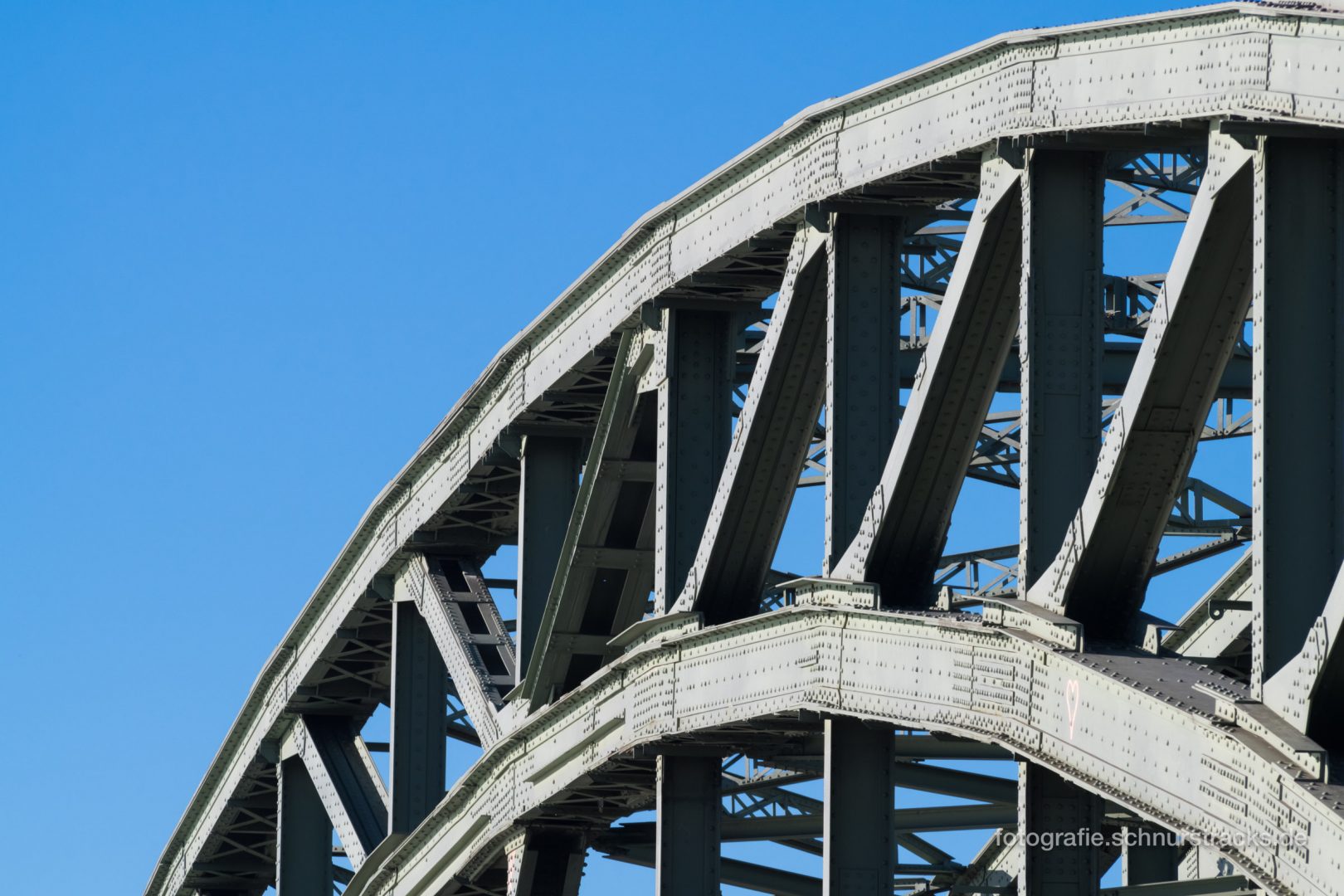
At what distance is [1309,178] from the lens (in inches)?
592

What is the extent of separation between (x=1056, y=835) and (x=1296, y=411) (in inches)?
143

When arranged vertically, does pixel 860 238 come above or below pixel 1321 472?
above

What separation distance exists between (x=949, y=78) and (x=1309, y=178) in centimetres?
404

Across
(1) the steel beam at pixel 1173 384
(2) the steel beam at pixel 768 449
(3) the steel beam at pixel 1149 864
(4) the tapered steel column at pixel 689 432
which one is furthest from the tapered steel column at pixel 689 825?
(3) the steel beam at pixel 1149 864

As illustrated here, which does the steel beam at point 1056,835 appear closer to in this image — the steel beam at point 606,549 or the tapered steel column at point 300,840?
the steel beam at point 606,549

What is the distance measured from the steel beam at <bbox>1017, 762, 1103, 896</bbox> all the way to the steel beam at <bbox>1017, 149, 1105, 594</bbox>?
1236 millimetres

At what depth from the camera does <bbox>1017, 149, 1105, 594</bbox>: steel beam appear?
17.1m

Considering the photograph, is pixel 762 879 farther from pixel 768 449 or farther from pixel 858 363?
pixel 858 363

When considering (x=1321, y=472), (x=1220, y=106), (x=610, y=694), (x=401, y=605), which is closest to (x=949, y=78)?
(x=1220, y=106)

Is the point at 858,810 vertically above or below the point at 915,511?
below

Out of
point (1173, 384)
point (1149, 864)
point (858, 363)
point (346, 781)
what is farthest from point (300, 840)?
point (1173, 384)

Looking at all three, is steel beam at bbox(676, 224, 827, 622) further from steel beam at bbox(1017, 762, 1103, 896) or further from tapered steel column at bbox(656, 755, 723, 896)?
steel beam at bbox(1017, 762, 1103, 896)

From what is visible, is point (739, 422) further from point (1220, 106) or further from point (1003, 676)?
point (1220, 106)

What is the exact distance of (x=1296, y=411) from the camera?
583 inches
